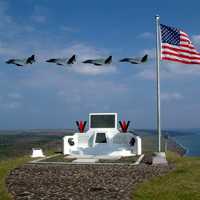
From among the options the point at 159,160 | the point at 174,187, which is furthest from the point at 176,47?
the point at 174,187

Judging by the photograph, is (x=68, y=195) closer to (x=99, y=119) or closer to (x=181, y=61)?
(x=181, y=61)

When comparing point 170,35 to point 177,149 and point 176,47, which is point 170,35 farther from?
point 177,149

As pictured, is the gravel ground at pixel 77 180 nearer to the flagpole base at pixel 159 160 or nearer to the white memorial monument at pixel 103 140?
the flagpole base at pixel 159 160

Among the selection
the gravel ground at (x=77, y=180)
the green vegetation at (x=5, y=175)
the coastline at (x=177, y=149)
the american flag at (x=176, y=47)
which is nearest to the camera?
the green vegetation at (x=5, y=175)

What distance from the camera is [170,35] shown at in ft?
71.1

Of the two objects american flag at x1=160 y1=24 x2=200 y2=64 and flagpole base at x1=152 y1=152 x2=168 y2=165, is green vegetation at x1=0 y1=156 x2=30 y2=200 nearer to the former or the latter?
flagpole base at x1=152 y1=152 x2=168 y2=165

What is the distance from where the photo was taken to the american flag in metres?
21.3

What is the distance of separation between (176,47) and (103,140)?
8.74 meters

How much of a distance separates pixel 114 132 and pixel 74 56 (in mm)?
7460

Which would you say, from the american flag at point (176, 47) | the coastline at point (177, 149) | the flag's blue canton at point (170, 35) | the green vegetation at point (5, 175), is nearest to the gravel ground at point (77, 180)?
the green vegetation at point (5, 175)

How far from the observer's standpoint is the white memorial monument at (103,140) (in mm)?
25938

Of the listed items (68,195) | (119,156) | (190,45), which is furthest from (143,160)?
(68,195)

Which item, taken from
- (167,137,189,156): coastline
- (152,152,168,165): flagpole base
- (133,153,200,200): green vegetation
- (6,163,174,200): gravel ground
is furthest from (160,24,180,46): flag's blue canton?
(167,137,189,156): coastline

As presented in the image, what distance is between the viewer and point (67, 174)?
685 inches
